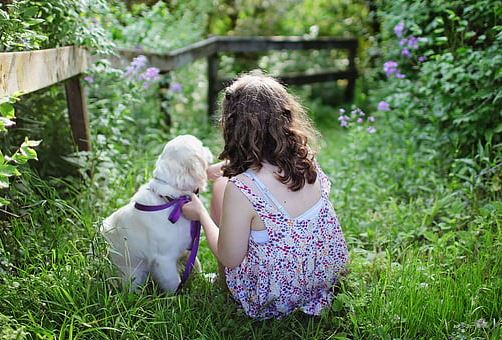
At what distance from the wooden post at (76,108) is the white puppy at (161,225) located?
91cm

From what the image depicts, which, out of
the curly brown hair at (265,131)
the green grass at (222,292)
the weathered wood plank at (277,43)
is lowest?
the green grass at (222,292)

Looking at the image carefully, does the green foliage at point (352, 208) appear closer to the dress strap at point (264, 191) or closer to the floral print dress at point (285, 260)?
the floral print dress at point (285, 260)

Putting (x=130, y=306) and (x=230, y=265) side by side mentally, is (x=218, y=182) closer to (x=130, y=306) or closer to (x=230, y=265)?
(x=230, y=265)

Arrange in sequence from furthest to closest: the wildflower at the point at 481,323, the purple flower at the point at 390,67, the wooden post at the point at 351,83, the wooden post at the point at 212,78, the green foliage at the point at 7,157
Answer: the wooden post at the point at 351,83 < the wooden post at the point at 212,78 < the purple flower at the point at 390,67 < the wildflower at the point at 481,323 < the green foliage at the point at 7,157

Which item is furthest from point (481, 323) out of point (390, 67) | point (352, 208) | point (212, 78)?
point (212, 78)

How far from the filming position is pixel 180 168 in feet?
8.91

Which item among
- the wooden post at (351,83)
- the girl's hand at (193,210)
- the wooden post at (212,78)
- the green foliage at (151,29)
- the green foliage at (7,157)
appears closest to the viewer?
the green foliage at (7,157)

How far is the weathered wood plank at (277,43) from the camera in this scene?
7.32 meters

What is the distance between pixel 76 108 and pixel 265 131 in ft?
5.17

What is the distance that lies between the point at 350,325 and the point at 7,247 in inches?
62.4

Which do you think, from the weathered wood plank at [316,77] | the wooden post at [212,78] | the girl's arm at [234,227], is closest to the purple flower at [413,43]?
the girl's arm at [234,227]

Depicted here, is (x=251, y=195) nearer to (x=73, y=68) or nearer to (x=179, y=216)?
(x=179, y=216)

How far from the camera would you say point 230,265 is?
8.36 ft

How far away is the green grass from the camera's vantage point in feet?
7.91
